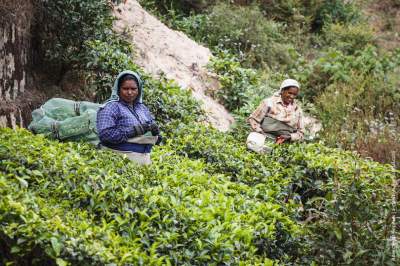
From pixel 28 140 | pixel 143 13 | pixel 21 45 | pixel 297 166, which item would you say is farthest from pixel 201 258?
pixel 143 13

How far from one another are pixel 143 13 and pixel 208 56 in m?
1.56

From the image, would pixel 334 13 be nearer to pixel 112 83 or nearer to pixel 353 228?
pixel 112 83

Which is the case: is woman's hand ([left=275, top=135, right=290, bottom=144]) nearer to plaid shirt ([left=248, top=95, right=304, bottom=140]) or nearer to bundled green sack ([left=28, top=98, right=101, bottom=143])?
plaid shirt ([left=248, top=95, right=304, bottom=140])

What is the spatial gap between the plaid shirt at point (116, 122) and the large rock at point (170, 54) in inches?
162

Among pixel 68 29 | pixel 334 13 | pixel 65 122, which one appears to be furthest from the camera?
pixel 334 13

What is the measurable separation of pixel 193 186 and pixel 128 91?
1.29m

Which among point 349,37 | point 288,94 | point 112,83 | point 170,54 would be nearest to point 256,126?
point 288,94

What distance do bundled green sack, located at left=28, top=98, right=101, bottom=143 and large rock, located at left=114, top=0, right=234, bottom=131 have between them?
13.3 feet

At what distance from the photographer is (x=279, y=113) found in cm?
959

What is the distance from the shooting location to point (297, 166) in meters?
8.62

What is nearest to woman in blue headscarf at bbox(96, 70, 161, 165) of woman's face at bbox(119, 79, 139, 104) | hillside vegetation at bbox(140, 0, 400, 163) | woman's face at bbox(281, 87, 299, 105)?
woman's face at bbox(119, 79, 139, 104)

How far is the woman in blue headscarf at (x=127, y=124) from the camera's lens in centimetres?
706

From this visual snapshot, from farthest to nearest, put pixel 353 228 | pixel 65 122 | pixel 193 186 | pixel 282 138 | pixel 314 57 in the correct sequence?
pixel 314 57 < pixel 282 138 < pixel 65 122 < pixel 193 186 < pixel 353 228

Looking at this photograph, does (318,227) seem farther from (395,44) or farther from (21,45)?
(395,44)
